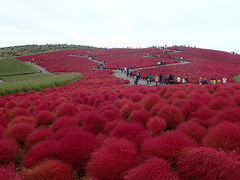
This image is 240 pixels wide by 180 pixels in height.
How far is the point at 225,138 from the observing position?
2.69 meters

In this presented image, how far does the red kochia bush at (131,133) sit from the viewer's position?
11.2ft

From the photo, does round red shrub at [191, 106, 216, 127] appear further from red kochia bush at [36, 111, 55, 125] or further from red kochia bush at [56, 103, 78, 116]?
red kochia bush at [36, 111, 55, 125]

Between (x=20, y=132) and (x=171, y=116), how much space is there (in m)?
3.14

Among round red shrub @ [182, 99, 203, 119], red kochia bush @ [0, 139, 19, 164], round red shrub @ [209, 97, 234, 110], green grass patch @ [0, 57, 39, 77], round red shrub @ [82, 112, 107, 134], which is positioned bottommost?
green grass patch @ [0, 57, 39, 77]

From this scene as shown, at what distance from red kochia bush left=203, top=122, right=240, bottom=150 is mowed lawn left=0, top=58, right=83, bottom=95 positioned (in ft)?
65.8

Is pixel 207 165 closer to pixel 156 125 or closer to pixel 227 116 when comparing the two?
pixel 227 116

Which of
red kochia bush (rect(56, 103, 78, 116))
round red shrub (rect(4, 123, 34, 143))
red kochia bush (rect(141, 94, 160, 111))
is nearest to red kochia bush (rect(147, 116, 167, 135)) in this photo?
red kochia bush (rect(141, 94, 160, 111))

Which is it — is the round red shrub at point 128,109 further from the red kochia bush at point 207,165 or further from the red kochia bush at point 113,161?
the red kochia bush at point 207,165

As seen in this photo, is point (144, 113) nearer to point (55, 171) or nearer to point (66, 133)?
point (66, 133)

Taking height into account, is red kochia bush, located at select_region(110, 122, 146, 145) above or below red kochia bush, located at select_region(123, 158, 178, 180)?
below

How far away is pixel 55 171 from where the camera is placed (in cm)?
264

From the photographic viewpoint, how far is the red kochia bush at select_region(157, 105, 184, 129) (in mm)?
4363

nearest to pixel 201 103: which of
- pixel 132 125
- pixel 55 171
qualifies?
pixel 132 125

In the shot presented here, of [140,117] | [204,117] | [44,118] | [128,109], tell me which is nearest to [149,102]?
[128,109]
